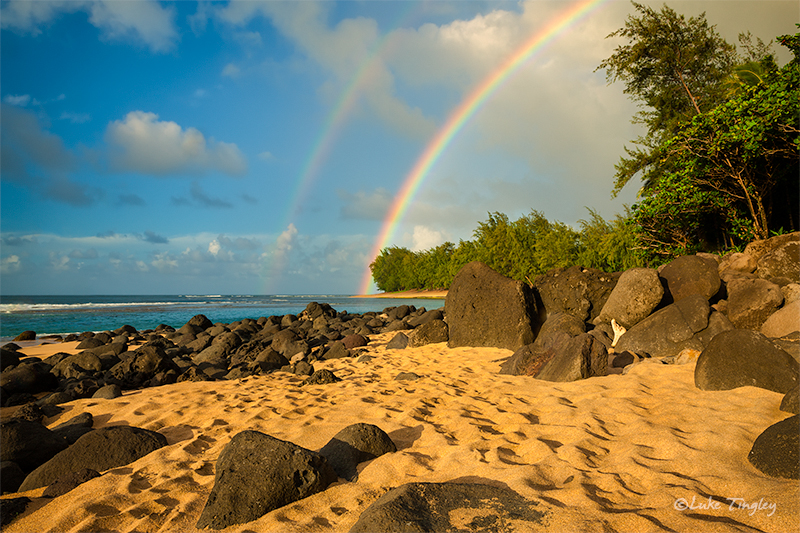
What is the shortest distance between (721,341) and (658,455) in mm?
2576

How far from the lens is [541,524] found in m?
2.11

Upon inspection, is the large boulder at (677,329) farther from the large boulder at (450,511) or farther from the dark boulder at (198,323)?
the dark boulder at (198,323)

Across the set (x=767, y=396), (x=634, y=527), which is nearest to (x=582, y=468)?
(x=634, y=527)

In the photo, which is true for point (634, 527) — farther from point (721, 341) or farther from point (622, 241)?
point (622, 241)

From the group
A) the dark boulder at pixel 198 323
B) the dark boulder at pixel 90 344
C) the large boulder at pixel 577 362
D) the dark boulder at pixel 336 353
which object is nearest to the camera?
the large boulder at pixel 577 362

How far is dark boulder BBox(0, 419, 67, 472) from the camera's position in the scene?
3613 millimetres

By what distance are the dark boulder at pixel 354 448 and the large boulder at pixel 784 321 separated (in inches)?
236

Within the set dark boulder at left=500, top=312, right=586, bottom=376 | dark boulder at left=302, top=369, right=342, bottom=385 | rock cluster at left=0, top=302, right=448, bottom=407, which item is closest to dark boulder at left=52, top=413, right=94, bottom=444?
rock cluster at left=0, top=302, right=448, bottom=407

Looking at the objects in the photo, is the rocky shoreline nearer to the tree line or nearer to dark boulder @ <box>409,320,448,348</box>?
dark boulder @ <box>409,320,448,348</box>

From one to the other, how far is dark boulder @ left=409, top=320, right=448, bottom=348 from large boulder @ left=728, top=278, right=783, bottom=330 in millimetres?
5755

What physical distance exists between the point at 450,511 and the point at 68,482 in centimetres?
304

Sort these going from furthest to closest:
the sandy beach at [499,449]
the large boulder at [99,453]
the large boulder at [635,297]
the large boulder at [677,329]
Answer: the large boulder at [635,297] → the large boulder at [677,329] → the large boulder at [99,453] → the sandy beach at [499,449]

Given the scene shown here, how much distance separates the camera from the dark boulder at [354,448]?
323cm

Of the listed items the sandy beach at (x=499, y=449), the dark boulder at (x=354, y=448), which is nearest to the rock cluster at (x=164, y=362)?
the sandy beach at (x=499, y=449)
